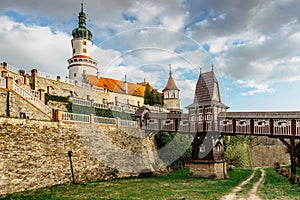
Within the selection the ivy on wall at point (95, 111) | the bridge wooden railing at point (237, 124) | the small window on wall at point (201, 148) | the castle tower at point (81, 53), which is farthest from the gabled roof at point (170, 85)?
the small window on wall at point (201, 148)

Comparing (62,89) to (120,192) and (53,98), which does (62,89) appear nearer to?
(53,98)

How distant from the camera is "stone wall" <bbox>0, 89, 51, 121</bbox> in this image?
15.4 meters

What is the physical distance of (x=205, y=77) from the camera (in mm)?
21969

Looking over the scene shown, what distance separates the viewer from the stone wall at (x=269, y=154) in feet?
121

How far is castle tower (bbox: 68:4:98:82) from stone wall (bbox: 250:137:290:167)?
31.6m

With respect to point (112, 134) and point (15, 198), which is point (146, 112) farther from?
point (15, 198)

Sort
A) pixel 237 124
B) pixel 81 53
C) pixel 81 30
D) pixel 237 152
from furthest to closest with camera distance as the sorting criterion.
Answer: pixel 81 30, pixel 81 53, pixel 237 152, pixel 237 124

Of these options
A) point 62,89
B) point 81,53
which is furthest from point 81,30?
point 62,89

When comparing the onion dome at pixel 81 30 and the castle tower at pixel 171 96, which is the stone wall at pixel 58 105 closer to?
the castle tower at pixel 171 96

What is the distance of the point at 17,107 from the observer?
52.3ft

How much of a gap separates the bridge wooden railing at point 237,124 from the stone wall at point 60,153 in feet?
9.27

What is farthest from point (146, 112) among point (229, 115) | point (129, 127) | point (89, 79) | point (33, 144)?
point (89, 79)

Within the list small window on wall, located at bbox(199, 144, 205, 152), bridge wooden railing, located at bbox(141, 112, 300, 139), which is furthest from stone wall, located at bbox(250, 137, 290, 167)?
small window on wall, located at bbox(199, 144, 205, 152)

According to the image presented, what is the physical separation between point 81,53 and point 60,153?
3620 centimetres
